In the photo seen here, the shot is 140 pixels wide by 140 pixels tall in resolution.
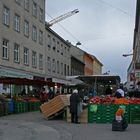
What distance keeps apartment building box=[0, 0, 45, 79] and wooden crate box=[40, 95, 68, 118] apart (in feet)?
53.3

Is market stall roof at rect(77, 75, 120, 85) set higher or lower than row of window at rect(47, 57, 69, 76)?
lower

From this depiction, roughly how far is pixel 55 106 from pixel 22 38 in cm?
2483

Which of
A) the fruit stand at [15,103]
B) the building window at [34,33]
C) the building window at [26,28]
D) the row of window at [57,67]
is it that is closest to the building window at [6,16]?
the building window at [26,28]

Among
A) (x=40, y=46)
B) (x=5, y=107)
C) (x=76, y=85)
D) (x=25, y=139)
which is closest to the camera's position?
(x=25, y=139)

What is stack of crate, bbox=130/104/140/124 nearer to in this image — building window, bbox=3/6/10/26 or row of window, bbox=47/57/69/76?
building window, bbox=3/6/10/26

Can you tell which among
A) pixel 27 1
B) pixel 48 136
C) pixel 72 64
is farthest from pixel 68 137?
pixel 72 64

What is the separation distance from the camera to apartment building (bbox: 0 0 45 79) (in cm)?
4194

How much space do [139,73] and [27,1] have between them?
2454cm

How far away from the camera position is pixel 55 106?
77.6 feet

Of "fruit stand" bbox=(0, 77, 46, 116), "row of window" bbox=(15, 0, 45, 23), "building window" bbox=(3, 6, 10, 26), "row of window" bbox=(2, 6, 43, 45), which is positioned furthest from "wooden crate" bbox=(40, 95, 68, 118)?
"row of window" bbox=(15, 0, 45, 23)

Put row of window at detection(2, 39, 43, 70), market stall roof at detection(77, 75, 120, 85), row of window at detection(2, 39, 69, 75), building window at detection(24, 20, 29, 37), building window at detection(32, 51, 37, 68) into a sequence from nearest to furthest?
1. market stall roof at detection(77, 75, 120, 85)
2. row of window at detection(2, 39, 43, 70)
3. row of window at detection(2, 39, 69, 75)
4. building window at detection(24, 20, 29, 37)
5. building window at detection(32, 51, 37, 68)

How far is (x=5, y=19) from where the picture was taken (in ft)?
139

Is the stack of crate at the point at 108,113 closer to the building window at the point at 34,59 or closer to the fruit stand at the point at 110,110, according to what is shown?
the fruit stand at the point at 110,110

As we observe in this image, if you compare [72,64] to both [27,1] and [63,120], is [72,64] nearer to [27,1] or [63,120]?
[27,1]
